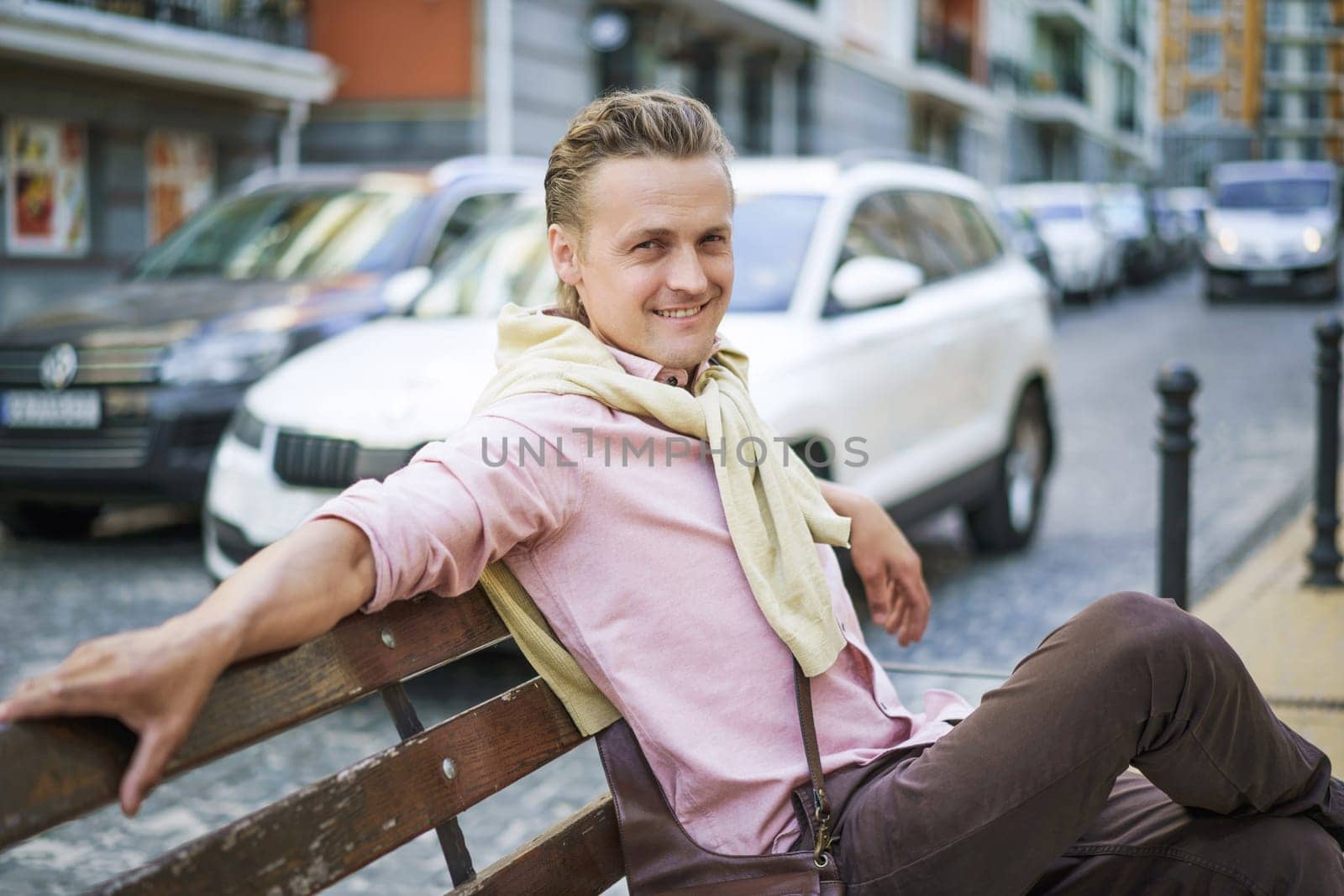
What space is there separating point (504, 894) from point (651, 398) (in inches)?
26.7

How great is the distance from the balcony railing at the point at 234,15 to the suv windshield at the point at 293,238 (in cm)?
888

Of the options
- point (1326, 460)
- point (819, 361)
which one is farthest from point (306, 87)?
point (1326, 460)

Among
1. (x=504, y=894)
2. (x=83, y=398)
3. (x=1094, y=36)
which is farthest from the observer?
(x=1094, y=36)

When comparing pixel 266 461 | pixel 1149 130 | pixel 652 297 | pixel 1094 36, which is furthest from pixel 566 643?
pixel 1149 130

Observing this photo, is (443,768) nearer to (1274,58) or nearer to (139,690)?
(139,690)

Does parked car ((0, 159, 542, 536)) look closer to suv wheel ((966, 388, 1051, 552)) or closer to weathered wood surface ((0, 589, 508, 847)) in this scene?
suv wheel ((966, 388, 1051, 552))

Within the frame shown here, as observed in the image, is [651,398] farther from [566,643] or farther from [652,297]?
[566,643]

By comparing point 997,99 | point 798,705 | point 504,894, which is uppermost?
point 997,99

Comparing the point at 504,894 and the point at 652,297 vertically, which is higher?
the point at 652,297

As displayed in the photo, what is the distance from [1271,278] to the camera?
2462 cm

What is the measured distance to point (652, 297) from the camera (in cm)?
224

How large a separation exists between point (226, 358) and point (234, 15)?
12.5 m

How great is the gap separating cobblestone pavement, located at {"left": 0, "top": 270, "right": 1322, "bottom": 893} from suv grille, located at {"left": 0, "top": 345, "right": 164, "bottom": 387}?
0.85m

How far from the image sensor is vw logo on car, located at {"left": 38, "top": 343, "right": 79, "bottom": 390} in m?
7.19
